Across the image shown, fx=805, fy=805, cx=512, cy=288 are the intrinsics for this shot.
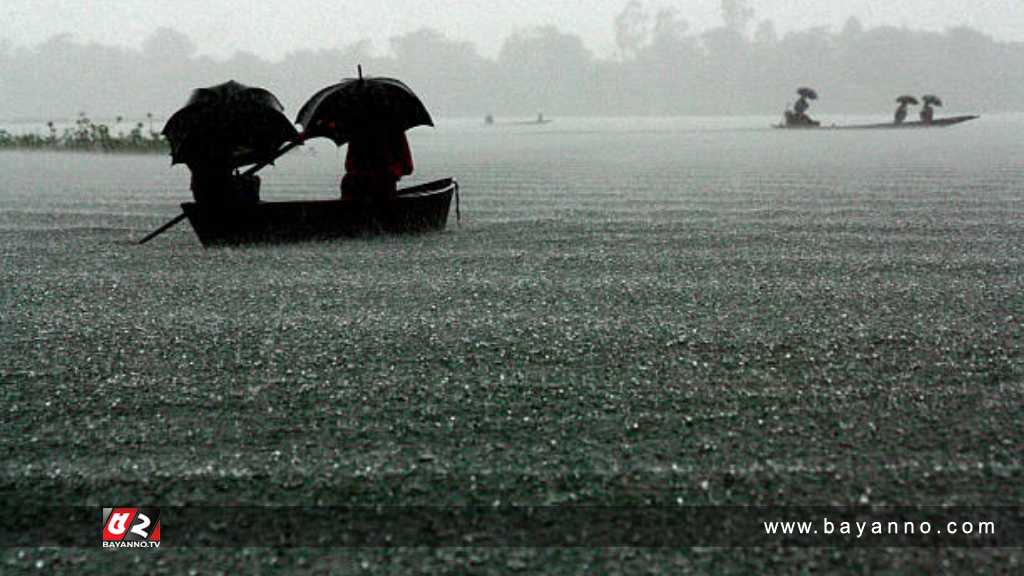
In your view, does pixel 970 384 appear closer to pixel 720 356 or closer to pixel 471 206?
pixel 720 356

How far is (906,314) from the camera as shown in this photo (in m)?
→ 2.34

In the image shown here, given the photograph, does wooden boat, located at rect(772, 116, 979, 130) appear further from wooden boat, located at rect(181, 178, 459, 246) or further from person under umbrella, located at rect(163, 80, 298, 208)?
person under umbrella, located at rect(163, 80, 298, 208)

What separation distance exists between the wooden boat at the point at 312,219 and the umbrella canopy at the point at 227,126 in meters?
0.23

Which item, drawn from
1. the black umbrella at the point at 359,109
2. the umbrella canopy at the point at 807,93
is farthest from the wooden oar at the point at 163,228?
the umbrella canopy at the point at 807,93

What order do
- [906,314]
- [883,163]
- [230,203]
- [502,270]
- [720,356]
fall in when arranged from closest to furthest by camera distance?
[720,356], [906,314], [502,270], [230,203], [883,163]

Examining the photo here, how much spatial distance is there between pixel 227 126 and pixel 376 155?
0.66 meters

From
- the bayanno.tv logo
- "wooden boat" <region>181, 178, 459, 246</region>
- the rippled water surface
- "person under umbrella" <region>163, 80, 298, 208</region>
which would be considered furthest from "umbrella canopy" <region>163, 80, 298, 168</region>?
the bayanno.tv logo

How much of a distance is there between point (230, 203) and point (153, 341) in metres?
1.51

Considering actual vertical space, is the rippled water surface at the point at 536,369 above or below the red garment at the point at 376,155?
below

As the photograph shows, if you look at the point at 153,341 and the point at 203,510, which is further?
the point at 153,341

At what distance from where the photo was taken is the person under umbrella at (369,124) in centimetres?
355

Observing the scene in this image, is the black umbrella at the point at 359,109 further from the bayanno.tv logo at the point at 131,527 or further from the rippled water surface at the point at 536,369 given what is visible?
the bayanno.tv logo at the point at 131,527

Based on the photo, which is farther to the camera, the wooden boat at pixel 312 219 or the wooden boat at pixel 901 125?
the wooden boat at pixel 901 125

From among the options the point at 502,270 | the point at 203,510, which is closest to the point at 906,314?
the point at 502,270
